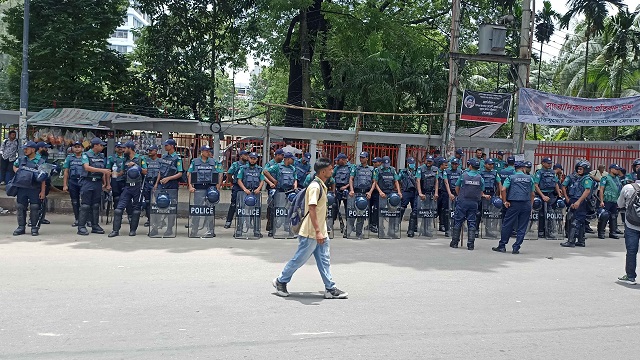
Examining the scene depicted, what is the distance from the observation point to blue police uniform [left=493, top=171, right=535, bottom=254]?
1138cm

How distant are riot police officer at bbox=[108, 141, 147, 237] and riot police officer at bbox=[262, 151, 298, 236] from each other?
2.25 metres

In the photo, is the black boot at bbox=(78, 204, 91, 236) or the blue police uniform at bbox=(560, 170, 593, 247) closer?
the black boot at bbox=(78, 204, 91, 236)

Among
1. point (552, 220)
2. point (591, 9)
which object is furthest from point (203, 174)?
point (591, 9)

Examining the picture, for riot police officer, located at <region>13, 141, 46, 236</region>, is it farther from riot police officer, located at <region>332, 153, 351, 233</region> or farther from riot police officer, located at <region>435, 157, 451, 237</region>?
riot police officer, located at <region>435, 157, 451, 237</region>

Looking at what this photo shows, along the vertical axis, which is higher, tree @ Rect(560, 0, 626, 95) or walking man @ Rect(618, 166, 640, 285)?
tree @ Rect(560, 0, 626, 95)

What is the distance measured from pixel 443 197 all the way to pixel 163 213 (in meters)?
5.73

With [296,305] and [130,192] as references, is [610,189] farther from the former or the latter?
[130,192]

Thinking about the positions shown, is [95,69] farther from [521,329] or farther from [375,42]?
[521,329]

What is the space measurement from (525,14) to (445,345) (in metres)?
12.5

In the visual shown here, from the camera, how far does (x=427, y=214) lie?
43.8ft

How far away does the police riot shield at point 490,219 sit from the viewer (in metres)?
13.3

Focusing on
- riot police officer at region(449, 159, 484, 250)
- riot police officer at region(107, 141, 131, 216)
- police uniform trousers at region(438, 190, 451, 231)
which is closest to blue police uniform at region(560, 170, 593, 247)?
riot police officer at region(449, 159, 484, 250)

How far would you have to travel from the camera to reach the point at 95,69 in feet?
76.0

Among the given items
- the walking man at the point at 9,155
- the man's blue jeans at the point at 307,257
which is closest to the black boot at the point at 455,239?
the man's blue jeans at the point at 307,257
